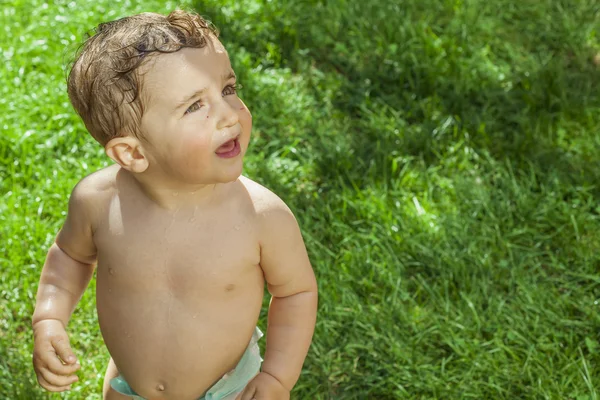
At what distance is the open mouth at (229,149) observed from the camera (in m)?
2.04

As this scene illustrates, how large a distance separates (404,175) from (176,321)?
1.70 m

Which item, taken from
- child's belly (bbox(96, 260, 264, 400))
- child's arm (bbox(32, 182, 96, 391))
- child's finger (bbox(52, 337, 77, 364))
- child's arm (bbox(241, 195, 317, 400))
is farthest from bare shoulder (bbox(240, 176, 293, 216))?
child's finger (bbox(52, 337, 77, 364))

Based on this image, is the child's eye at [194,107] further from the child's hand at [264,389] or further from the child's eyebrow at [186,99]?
the child's hand at [264,389]

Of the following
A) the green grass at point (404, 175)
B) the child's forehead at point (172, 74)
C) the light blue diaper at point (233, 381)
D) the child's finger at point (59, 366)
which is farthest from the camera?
the green grass at point (404, 175)

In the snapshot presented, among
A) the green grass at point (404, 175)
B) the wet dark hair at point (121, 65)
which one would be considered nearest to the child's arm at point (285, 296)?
the wet dark hair at point (121, 65)

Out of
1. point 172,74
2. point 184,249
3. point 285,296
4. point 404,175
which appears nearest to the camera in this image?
point 172,74

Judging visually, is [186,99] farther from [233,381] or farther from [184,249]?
[233,381]

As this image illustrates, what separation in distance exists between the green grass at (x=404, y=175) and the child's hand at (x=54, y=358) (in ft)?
2.59

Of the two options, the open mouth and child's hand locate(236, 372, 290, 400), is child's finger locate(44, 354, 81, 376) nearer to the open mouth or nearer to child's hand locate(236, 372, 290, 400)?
child's hand locate(236, 372, 290, 400)

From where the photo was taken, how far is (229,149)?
205 cm

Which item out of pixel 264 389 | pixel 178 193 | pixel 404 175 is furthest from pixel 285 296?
pixel 404 175

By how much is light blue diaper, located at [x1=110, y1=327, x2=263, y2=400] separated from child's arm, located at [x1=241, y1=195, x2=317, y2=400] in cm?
7

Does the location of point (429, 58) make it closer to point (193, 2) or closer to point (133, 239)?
point (193, 2)

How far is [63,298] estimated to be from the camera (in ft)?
7.64
